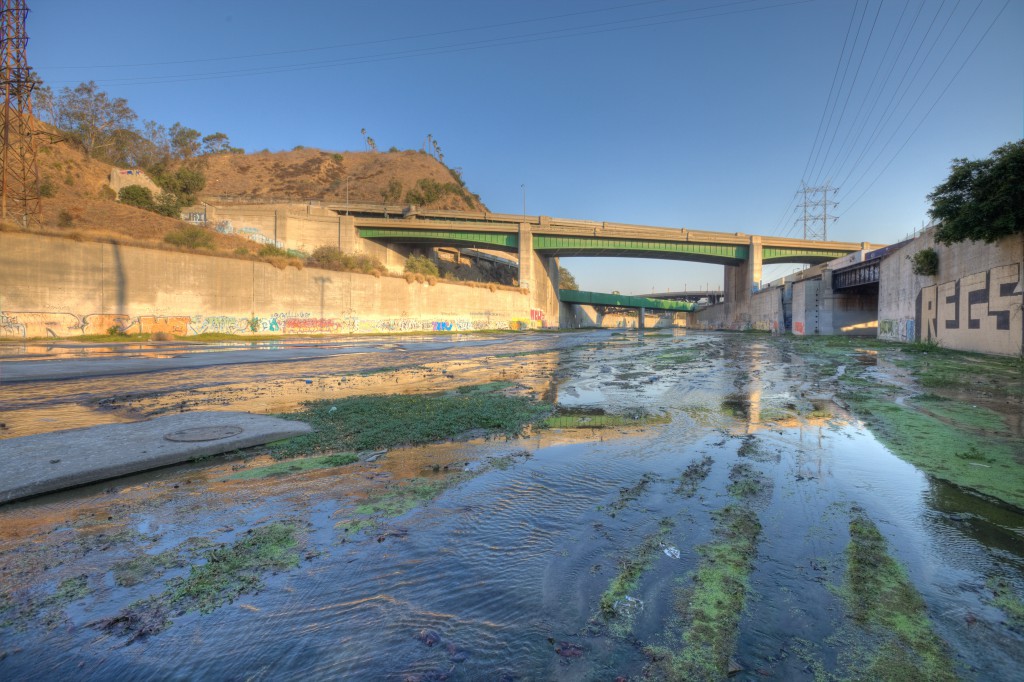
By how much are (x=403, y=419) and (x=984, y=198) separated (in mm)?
25600

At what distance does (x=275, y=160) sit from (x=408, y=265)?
69.2 metres

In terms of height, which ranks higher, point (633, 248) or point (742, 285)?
point (633, 248)

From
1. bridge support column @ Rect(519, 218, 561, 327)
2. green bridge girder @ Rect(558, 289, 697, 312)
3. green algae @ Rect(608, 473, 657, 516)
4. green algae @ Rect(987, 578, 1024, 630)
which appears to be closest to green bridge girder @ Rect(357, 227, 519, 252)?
bridge support column @ Rect(519, 218, 561, 327)

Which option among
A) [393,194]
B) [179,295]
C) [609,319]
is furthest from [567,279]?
[179,295]

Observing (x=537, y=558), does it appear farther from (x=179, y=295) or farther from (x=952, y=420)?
(x=179, y=295)

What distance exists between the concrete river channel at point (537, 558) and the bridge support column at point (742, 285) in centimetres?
7566

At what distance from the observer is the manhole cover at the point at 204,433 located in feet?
17.9

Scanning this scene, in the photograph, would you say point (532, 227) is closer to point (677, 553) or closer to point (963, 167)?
point (963, 167)

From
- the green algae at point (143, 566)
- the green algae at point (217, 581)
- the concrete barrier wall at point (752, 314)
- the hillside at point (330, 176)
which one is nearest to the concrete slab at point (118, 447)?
the green algae at point (143, 566)

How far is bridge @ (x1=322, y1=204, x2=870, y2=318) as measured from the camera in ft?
222

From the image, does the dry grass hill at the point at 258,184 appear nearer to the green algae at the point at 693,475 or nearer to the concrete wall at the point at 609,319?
the concrete wall at the point at 609,319

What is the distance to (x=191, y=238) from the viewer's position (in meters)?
38.4

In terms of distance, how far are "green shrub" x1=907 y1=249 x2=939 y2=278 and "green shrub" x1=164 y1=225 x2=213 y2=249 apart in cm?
5086

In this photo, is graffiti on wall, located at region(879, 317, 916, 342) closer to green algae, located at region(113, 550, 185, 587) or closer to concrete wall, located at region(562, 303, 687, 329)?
green algae, located at region(113, 550, 185, 587)
